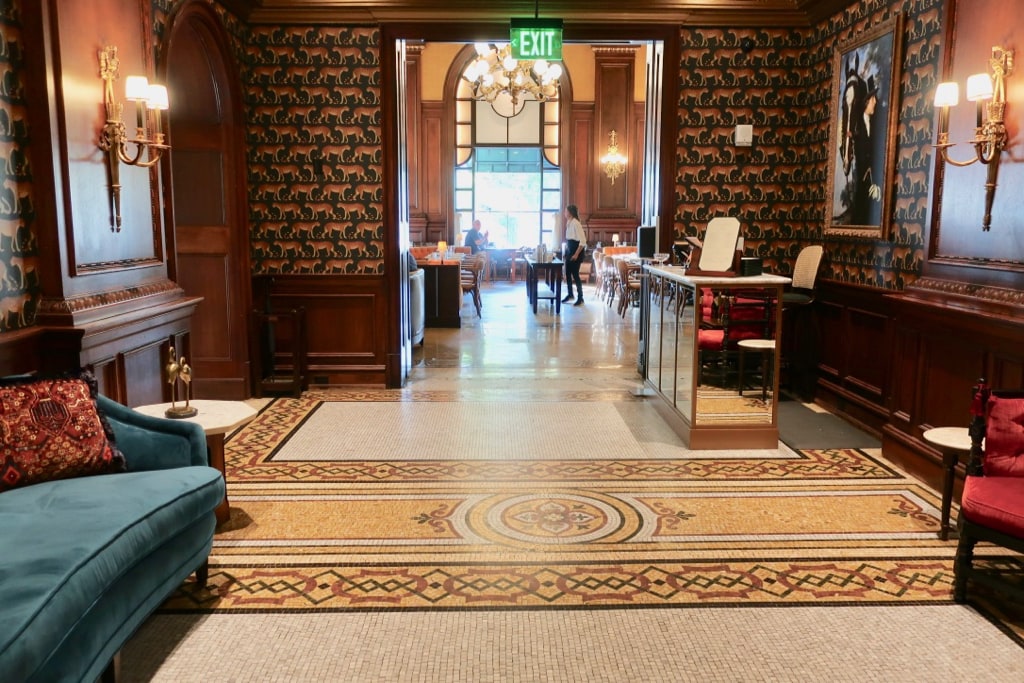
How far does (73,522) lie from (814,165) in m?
6.73

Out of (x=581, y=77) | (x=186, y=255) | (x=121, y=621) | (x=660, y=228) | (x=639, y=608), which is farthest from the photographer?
(x=581, y=77)

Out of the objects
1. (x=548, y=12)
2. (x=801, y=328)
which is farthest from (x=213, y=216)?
(x=801, y=328)

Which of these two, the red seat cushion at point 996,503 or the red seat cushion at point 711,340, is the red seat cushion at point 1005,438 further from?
the red seat cushion at point 711,340

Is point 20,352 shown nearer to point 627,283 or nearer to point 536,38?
point 536,38

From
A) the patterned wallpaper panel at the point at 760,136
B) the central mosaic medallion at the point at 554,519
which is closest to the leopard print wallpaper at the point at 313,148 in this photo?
the patterned wallpaper panel at the point at 760,136

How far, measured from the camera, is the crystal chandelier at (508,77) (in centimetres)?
1286

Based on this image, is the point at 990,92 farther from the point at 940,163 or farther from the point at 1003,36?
the point at 940,163

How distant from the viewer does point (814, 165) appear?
7.39 metres

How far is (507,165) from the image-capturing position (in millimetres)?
19281

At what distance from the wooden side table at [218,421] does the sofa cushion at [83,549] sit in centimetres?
62

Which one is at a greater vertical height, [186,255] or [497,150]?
[497,150]

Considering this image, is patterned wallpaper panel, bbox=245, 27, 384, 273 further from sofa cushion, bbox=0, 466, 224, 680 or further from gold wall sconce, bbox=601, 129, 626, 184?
gold wall sconce, bbox=601, 129, 626, 184

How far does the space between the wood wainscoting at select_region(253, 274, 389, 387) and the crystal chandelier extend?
17.1 ft

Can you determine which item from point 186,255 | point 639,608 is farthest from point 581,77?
point 639,608
